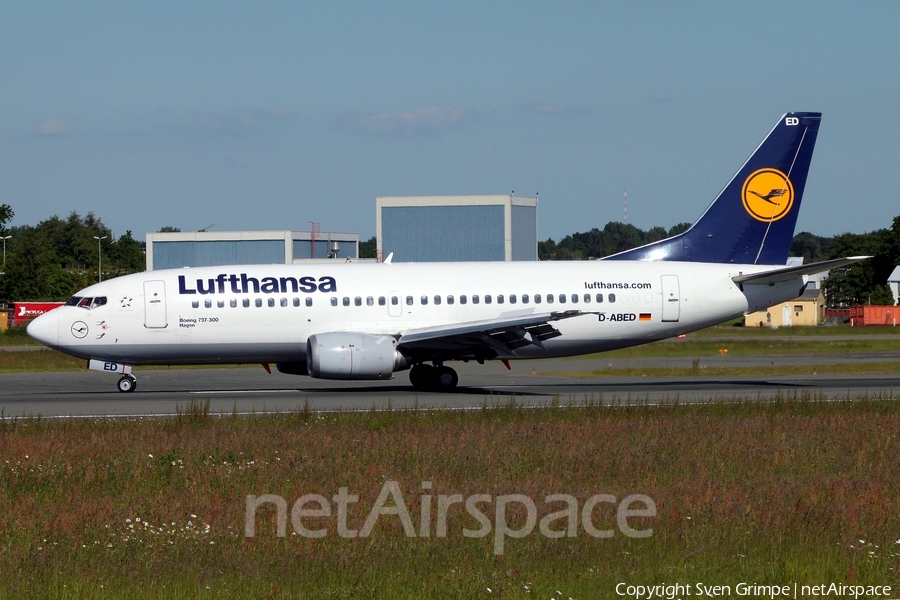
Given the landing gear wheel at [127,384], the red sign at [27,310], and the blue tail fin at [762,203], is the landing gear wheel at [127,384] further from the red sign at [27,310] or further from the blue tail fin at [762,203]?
the red sign at [27,310]

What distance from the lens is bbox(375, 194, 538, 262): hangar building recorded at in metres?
83.3

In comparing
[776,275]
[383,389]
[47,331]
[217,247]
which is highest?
[217,247]

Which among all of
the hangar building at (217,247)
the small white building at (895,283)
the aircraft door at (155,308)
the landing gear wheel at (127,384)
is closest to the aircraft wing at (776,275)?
the aircraft door at (155,308)

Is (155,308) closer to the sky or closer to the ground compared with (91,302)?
closer to the ground

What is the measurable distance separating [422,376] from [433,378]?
0.35 m

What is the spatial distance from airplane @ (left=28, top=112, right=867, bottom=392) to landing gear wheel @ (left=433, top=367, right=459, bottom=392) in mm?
39

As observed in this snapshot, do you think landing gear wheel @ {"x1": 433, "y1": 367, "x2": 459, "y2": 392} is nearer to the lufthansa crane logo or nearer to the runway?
the runway

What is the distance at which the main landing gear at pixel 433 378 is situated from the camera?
28.5 meters

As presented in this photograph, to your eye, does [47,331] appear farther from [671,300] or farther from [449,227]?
[449,227]

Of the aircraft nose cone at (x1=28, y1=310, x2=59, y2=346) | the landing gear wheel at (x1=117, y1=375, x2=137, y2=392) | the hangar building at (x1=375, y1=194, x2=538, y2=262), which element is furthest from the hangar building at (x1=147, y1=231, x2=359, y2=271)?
the aircraft nose cone at (x1=28, y1=310, x2=59, y2=346)

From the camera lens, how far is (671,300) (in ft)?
97.0

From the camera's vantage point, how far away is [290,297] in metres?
28.3

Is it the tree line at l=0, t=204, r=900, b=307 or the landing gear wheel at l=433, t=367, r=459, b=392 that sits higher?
the tree line at l=0, t=204, r=900, b=307

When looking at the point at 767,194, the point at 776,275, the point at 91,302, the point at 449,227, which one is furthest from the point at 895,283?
the point at 91,302
